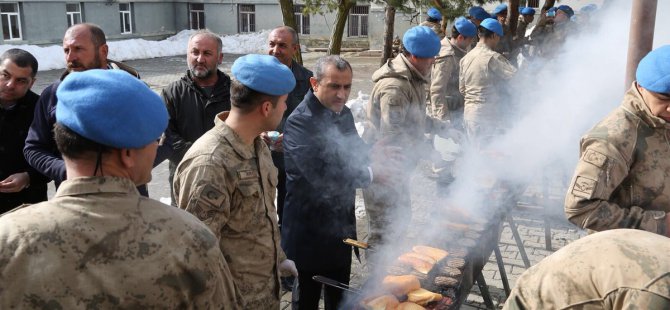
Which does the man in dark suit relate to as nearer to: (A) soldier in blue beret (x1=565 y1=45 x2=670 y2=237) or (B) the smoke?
(A) soldier in blue beret (x1=565 y1=45 x2=670 y2=237)

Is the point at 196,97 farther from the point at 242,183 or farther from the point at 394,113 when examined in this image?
the point at 242,183

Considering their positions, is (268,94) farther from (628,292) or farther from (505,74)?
(505,74)

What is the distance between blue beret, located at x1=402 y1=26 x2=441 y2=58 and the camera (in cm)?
517

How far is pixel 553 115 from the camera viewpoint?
819cm

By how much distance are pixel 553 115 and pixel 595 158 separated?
558 cm

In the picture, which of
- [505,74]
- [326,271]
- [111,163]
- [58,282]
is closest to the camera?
[58,282]

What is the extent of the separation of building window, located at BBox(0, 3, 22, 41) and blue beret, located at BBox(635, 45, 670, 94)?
2629 cm

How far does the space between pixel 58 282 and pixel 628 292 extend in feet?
5.67

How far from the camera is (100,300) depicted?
5.29 feet

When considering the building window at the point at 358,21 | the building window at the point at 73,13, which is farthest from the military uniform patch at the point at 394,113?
the building window at the point at 73,13

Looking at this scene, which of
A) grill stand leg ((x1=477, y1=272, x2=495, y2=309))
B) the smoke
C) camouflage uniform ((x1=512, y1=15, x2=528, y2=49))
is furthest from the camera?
camouflage uniform ((x1=512, y1=15, x2=528, y2=49))

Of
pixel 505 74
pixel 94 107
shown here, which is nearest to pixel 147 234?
pixel 94 107

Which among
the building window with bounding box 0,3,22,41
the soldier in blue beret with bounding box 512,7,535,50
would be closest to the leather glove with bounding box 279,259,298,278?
the soldier in blue beret with bounding box 512,7,535,50

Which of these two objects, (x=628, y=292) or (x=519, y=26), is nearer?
(x=628, y=292)
